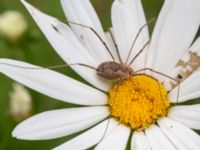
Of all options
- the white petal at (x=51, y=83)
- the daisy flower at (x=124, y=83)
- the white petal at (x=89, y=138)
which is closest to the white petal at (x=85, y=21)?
the daisy flower at (x=124, y=83)

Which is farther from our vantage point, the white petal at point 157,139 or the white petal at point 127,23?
the white petal at point 127,23

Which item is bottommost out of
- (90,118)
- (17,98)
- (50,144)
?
(90,118)

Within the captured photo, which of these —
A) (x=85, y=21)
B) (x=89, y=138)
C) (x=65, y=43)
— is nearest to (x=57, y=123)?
(x=89, y=138)

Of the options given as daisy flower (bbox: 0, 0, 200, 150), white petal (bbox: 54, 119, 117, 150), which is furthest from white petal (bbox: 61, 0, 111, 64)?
white petal (bbox: 54, 119, 117, 150)

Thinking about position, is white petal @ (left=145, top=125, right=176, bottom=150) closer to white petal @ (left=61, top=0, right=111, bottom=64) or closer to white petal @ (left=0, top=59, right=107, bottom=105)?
A: white petal @ (left=0, top=59, right=107, bottom=105)

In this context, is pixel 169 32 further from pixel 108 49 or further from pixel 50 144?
pixel 50 144

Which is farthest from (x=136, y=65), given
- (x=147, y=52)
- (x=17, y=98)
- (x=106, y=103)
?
(x=17, y=98)

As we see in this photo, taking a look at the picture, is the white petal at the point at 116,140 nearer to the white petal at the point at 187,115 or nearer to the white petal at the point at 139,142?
the white petal at the point at 139,142
